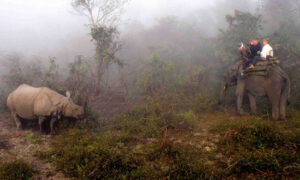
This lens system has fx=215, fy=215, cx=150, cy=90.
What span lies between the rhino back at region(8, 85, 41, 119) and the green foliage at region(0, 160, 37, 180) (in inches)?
126

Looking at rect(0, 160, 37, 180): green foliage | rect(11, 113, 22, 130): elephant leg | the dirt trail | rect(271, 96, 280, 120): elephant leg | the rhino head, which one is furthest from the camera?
rect(11, 113, 22, 130): elephant leg

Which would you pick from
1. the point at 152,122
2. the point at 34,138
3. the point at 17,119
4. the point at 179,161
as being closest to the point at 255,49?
the point at 152,122

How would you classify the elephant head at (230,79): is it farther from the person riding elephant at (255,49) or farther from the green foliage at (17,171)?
the green foliage at (17,171)

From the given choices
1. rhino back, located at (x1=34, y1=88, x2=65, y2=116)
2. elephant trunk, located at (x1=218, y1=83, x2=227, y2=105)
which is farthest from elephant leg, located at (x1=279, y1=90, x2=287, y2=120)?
rhino back, located at (x1=34, y1=88, x2=65, y2=116)

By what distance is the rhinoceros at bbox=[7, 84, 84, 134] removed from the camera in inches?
285

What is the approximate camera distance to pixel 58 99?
751cm

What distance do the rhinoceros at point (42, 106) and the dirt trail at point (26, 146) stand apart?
409 millimetres

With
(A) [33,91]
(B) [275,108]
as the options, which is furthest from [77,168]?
(B) [275,108]

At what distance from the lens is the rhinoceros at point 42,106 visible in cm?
724

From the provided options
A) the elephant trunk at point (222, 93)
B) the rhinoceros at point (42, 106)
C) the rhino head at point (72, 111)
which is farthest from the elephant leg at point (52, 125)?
the elephant trunk at point (222, 93)

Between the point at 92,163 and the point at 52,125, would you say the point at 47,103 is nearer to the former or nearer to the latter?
the point at 52,125

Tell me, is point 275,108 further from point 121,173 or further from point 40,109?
point 40,109

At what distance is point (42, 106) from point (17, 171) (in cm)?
314

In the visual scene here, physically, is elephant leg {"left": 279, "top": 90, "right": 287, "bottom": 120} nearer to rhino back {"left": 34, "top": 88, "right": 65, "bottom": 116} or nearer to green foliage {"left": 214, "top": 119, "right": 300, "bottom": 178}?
green foliage {"left": 214, "top": 119, "right": 300, "bottom": 178}
